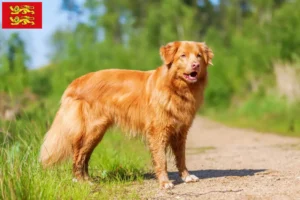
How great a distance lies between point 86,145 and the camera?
7.18 m

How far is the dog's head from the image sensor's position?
675cm

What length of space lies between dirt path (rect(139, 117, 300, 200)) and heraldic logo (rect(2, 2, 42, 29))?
3.02 metres

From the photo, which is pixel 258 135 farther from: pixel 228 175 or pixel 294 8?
pixel 294 8

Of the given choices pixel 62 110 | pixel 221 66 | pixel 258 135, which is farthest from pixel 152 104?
pixel 221 66

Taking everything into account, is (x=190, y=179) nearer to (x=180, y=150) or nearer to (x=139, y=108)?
(x=180, y=150)

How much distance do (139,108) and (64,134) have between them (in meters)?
1.07

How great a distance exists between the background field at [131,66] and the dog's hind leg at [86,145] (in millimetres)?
316

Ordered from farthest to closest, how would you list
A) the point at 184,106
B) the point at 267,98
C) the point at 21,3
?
1. the point at 267,98
2. the point at 21,3
3. the point at 184,106

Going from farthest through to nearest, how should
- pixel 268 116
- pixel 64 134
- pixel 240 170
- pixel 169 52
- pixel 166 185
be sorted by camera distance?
pixel 268 116
pixel 240 170
pixel 64 134
pixel 169 52
pixel 166 185

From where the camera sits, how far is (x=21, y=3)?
8.38 meters

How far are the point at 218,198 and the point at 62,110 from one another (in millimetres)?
2594

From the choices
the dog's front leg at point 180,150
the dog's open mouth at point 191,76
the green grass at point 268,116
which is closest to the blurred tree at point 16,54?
the green grass at point 268,116

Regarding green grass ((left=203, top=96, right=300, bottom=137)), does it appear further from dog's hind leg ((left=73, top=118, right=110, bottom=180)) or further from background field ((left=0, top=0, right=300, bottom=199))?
dog's hind leg ((left=73, top=118, right=110, bottom=180))

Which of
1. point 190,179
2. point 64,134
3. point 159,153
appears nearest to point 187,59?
point 159,153
